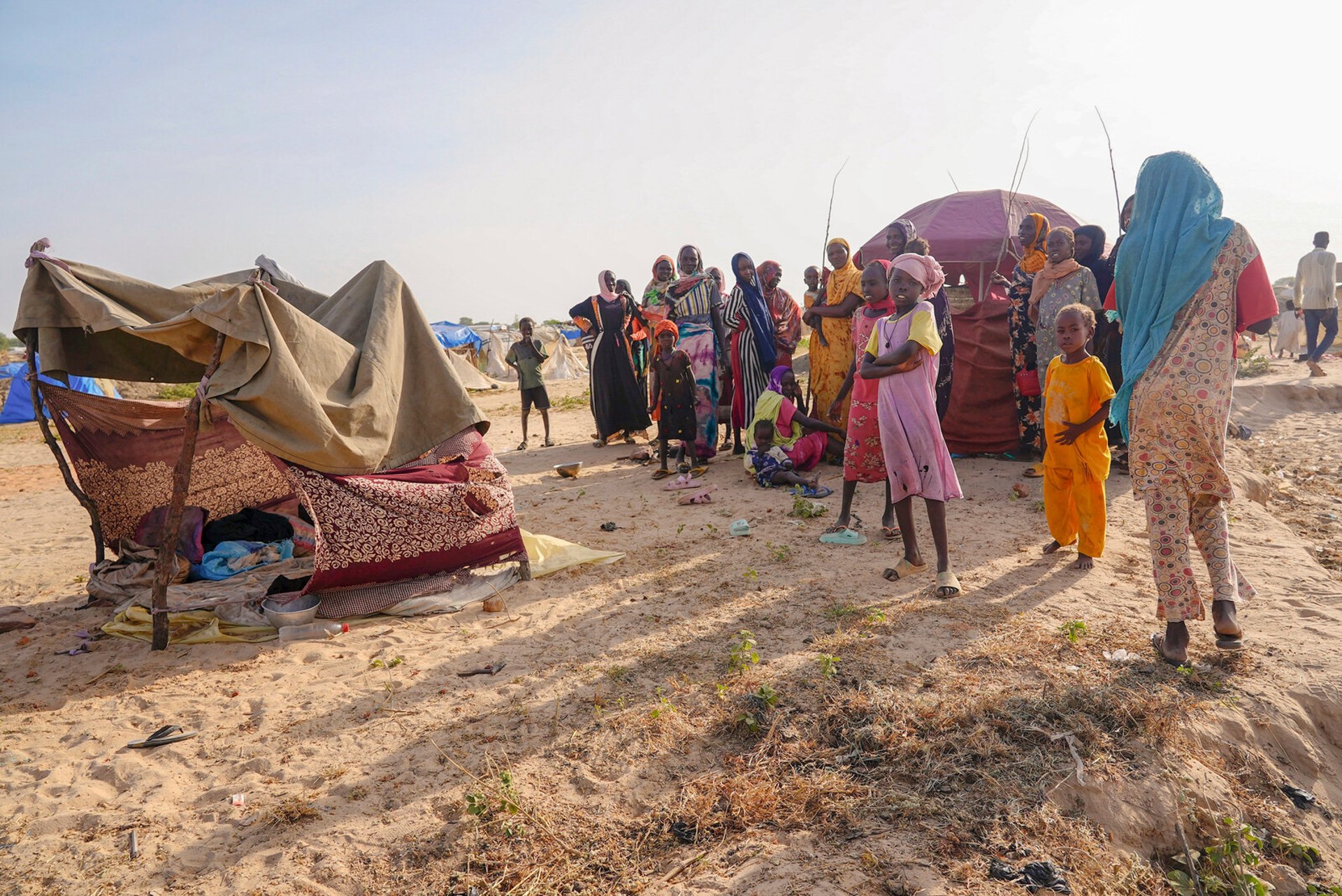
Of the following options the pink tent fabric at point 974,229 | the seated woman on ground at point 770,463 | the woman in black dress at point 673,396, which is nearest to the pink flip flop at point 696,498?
the seated woman on ground at point 770,463

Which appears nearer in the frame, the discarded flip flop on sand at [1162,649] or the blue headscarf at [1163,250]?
the blue headscarf at [1163,250]

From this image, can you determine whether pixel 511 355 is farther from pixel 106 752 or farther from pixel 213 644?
pixel 106 752

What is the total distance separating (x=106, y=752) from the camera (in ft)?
10.7

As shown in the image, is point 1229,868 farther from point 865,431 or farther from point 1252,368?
point 1252,368

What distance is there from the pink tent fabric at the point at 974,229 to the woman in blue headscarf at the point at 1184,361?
289 inches

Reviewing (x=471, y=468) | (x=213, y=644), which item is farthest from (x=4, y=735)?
(x=471, y=468)

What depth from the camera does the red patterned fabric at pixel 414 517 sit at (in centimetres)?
424

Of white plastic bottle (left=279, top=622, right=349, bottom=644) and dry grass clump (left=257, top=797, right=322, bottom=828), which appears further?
white plastic bottle (left=279, top=622, right=349, bottom=644)

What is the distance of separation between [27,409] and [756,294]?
15.5 metres

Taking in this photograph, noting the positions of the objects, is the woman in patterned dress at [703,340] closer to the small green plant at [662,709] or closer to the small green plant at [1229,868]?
the small green plant at [662,709]

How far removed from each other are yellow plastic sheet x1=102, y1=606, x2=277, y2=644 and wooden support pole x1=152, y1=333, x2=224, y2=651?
0.27ft

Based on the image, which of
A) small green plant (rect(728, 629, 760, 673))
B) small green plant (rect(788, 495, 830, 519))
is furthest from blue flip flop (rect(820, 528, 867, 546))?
small green plant (rect(728, 629, 760, 673))

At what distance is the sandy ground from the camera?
2479 mm

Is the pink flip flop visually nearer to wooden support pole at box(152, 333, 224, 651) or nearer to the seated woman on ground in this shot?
the seated woman on ground
